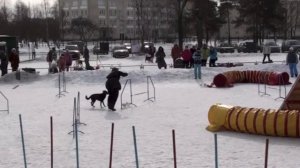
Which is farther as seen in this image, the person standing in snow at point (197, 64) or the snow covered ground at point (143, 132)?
the person standing in snow at point (197, 64)

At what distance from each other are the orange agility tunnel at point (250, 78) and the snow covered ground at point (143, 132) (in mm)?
691

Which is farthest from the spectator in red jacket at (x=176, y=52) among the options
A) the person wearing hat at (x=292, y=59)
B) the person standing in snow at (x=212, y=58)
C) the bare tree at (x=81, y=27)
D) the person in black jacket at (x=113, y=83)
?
the bare tree at (x=81, y=27)

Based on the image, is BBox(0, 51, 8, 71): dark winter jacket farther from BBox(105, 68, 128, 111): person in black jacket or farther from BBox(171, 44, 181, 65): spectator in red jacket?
BBox(105, 68, 128, 111): person in black jacket

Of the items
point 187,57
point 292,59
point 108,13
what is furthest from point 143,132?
point 108,13

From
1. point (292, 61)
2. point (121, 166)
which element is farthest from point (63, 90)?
point (121, 166)

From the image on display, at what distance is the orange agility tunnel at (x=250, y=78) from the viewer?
2278 centimetres

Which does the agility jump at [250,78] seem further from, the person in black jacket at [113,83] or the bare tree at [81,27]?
the bare tree at [81,27]

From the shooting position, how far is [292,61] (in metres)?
25.6

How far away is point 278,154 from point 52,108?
9.75m

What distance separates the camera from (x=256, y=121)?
11.8m

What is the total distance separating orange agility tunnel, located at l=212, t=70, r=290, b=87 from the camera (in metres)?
22.8

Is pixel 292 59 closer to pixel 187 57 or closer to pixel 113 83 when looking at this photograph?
pixel 187 57

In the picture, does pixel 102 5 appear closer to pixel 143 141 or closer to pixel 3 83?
pixel 3 83

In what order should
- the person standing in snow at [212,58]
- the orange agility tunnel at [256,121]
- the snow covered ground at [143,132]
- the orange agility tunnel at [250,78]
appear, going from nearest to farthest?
the snow covered ground at [143,132] < the orange agility tunnel at [256,121] < the orange agility tunnel at [250,78] < the person standing in snow at [212,58]
